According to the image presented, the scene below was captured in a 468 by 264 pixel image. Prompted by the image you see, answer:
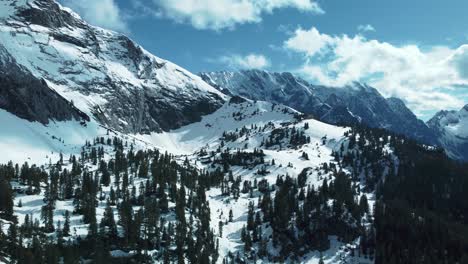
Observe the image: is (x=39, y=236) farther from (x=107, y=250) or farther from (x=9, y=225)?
(x=107, y=250)

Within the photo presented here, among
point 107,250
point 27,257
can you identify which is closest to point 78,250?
point 107,250

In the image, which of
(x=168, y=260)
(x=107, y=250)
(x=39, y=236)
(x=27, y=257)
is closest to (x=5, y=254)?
(x=27, y=257)

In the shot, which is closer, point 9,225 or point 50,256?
point 50,256

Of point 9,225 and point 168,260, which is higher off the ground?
point 9,225

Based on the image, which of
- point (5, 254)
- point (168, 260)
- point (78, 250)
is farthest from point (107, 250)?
point (5, 254)

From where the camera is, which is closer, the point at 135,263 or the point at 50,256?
the point at 50,256

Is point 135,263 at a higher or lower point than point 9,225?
lower

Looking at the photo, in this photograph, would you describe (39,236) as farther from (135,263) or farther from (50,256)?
(135,263)
